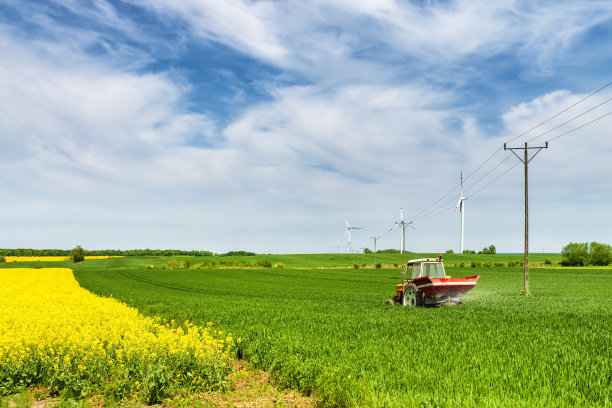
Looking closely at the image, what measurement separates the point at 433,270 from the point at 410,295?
6.13ft

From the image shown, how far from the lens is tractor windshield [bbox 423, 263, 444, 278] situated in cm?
2264

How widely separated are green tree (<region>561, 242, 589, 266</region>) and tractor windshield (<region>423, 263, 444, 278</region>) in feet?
352

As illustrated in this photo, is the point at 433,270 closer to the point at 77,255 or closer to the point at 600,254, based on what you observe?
the point at 600,254

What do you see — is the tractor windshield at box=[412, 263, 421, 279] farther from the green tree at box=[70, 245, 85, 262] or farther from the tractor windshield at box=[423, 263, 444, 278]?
the green tree at box=[70, 245, 85, 262]

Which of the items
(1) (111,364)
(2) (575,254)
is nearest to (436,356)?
(1) (111,364)

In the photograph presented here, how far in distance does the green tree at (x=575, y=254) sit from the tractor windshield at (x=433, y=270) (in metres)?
107

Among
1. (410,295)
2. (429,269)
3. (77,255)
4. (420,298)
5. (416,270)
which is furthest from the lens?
(77,255)

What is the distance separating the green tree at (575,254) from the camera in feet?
362

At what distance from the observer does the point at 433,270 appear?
22812mm

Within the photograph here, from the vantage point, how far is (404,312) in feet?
61.3

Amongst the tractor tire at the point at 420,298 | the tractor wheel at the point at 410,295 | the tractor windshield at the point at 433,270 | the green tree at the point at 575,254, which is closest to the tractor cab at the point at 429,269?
the tractor windshield at the point at 433,270

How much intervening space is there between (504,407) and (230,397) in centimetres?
567

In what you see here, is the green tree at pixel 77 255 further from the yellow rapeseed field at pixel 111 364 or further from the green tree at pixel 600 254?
the green tree at pixel 600 254

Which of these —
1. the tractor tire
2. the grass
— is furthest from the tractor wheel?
the grass
